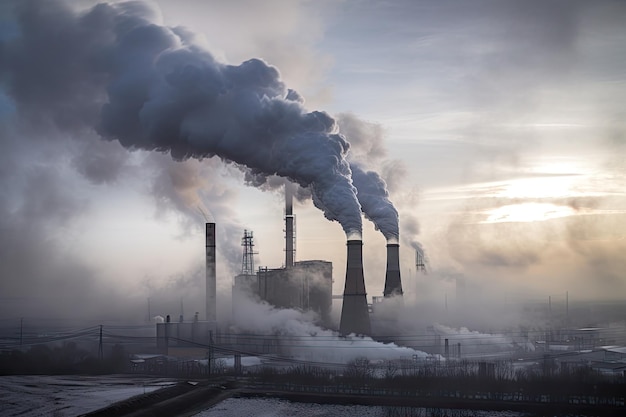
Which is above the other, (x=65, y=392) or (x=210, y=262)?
(x=210, y=262)

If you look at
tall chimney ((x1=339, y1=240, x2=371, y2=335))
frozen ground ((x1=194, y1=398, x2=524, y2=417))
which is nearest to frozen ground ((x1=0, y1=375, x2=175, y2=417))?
frozen ground ((x1=194, y1=398, x2=524, y2=417))

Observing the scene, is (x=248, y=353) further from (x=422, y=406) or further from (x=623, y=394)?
(x=623, y=394)

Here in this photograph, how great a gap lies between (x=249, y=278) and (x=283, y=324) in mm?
12131

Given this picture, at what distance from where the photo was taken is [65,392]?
45.0m

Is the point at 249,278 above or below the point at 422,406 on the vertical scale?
above

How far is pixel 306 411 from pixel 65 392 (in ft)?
51.5

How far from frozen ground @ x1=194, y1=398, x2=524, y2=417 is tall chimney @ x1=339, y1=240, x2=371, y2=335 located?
9.33m

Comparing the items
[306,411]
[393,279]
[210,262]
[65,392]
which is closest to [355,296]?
[306,411]

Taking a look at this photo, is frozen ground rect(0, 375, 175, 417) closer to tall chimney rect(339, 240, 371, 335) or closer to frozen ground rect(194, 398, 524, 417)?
frozen ground rect(194, 398, 524, 417)

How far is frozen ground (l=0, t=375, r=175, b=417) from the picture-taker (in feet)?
126

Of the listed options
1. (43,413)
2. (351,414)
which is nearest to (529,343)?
(351,414)

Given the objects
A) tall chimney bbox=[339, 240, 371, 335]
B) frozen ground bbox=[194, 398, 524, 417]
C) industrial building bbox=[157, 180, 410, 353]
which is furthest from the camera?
industrial building bbox=[157, 180, 410, 353]

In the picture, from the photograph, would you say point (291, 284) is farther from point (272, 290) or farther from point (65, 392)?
point (65, 392)

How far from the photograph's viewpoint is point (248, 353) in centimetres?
5991
